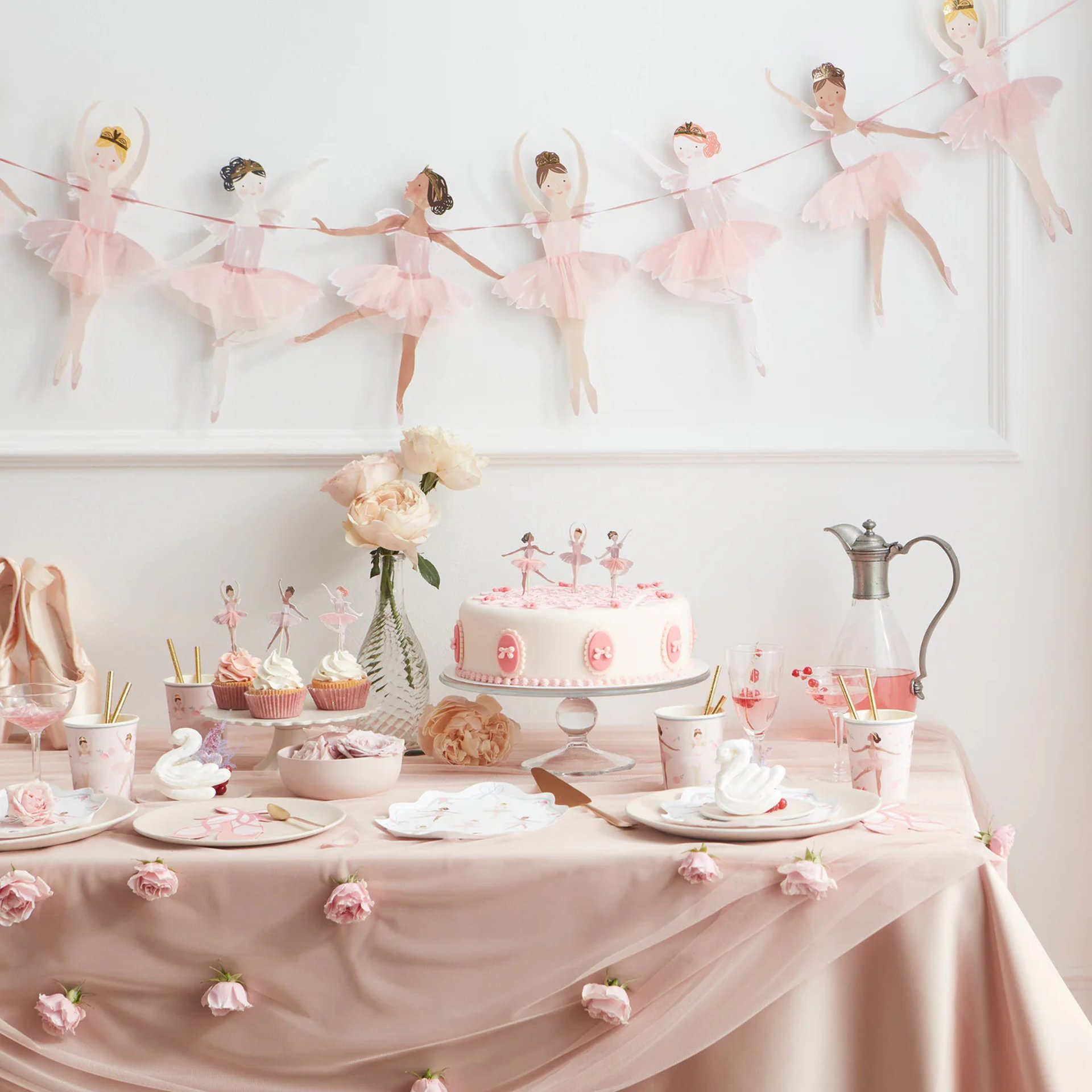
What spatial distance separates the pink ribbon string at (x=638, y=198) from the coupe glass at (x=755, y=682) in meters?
0.88

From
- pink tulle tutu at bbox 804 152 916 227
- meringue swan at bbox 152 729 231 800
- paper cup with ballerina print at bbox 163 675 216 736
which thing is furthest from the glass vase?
pink tulle tutu at bbox 804 152 916 227

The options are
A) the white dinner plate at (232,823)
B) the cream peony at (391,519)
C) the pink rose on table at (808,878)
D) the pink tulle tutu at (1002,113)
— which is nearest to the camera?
the pink rose on table at (808,878)

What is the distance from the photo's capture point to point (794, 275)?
193cm

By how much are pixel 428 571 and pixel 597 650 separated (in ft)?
1.46

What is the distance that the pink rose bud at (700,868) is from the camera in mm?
1158

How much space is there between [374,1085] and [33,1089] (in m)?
0.36

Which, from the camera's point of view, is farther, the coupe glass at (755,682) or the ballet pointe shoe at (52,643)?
the ballet pointe shoe at (52,643)

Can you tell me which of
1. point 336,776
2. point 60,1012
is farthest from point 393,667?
point 60,1012

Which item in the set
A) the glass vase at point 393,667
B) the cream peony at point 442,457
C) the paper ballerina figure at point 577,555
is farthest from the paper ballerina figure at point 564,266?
the glass vase at point 393,667

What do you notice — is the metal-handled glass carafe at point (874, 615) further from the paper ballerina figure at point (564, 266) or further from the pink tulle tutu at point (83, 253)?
the pink tulle tutu at point (83, 253)

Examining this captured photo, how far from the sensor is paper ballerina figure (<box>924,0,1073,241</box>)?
185 centimetres

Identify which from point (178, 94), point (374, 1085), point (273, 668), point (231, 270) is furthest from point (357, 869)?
point (178, 94)

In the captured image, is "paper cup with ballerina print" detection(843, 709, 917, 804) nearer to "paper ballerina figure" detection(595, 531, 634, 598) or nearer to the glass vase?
"paper ballerina figure" detection(595, 531, 634, 598)

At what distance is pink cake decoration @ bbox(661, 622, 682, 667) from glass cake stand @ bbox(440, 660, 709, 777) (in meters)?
0.03
